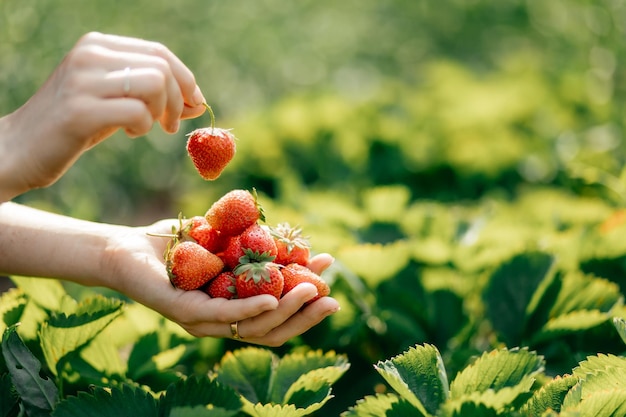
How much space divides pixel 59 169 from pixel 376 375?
0.93m

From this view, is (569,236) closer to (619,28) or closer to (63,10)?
(619,28)

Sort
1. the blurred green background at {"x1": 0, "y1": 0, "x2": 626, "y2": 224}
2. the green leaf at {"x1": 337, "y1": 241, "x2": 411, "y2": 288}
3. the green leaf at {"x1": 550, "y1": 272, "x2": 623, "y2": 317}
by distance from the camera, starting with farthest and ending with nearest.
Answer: the blurred green background at {"x1": 0, "y1": 0, "x2": 626, "y2": 224}
the green leaf at {"x1": 337, "y1": 241, "x2": 411, "y2": 288}
the green leaf at {"x1": 550, "y1": 272, "x2": 623, "y2": 317}

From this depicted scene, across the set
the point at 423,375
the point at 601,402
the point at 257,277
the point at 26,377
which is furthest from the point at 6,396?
the point at 601,402

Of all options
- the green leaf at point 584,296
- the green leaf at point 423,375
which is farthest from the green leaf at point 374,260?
the green leaf at point 423,375

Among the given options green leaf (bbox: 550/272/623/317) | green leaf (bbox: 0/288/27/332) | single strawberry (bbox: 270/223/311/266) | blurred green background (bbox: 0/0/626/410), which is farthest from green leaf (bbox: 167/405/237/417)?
green leaf (bbox: 550/272/623/317)

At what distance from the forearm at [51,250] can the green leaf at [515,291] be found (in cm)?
92

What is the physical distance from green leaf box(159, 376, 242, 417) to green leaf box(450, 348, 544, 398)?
15.1 inches

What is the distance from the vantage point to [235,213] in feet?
4.82

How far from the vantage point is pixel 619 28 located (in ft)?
13.8

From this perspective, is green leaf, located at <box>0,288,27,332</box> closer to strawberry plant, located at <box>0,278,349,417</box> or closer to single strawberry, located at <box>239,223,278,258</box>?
strawberry plant, located at <box>0,278,349,417</box>

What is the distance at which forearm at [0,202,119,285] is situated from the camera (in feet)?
5.13

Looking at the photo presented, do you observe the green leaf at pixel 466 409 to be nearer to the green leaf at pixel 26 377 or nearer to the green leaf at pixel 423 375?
the green leaf at pixel 423 375

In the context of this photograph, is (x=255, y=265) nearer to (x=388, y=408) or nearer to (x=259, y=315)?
(x=259, y=315)

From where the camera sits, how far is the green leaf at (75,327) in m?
1.47
